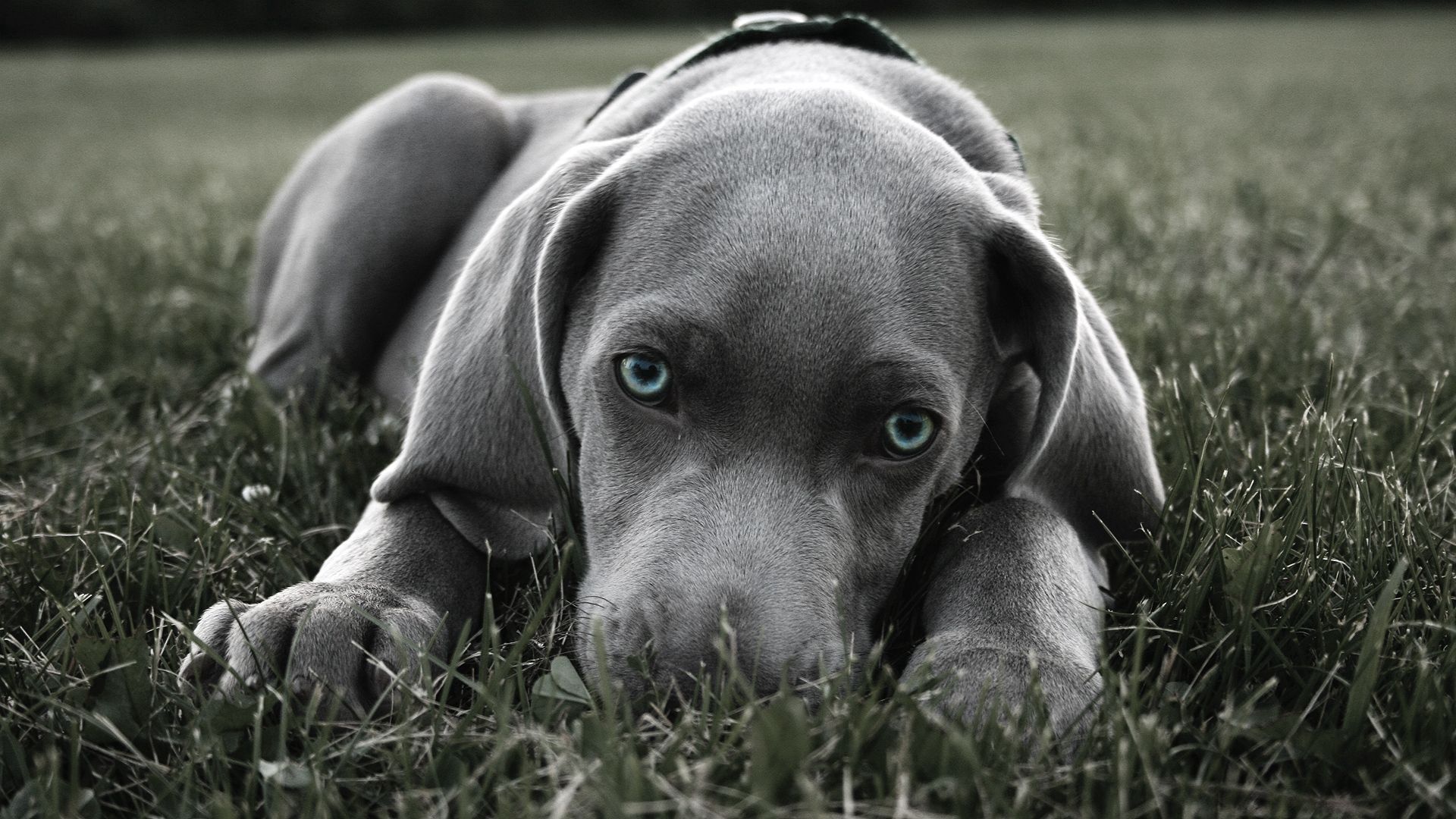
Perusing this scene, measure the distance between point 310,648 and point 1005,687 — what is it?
Answer: 3.76 ft

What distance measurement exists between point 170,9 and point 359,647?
42.3 meters

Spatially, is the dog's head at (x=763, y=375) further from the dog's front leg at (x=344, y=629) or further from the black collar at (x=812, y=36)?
the black collar at (x=812, y=36)

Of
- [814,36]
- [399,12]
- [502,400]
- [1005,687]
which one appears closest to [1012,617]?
[1005,687]

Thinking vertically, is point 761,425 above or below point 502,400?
above

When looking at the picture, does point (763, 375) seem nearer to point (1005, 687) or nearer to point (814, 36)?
point (1005, 687)

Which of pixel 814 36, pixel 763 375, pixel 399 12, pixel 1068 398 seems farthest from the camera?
pixel 399 12

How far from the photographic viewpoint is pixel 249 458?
10.4 ft

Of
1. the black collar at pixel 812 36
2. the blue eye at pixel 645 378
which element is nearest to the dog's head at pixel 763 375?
the blue eye at pixel 645 378

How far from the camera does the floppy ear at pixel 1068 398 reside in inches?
94.3

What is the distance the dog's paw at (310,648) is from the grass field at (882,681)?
65mm

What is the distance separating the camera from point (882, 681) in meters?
1.90

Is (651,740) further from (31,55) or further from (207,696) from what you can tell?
(31,55)

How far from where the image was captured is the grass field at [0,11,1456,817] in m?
1.75

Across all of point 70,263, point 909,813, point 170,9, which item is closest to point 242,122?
point 70,263
